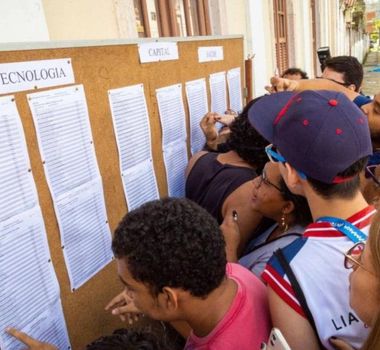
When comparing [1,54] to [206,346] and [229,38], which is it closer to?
[206,346]

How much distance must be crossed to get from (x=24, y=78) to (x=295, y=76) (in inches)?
130

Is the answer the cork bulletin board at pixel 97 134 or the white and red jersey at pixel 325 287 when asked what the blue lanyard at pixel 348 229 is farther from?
the cork bulletin board at pixel 97 134

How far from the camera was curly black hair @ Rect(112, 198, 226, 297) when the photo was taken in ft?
2.91

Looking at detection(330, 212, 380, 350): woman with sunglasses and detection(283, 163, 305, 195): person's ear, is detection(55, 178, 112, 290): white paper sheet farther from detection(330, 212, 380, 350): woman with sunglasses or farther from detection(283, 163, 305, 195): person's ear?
detection(330, 212, 380, 350): woman with sunglasses

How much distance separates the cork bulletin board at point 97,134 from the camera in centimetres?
99

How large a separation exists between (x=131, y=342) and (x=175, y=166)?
3.22 ft

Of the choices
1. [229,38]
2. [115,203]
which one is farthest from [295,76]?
[115,203]

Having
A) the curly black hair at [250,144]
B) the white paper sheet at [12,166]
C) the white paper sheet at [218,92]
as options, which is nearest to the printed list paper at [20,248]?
the white paper sheet at [12,166]

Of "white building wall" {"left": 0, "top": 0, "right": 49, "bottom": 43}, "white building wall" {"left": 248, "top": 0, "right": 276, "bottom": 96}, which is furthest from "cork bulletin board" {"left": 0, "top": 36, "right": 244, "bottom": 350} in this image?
"white building wall" {"left": 248, "top": 0, "right": 276, "bottom": 96}

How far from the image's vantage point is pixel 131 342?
86 centimetres

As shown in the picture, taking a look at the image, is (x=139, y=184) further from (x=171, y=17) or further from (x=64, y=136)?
(x=171, y=17)

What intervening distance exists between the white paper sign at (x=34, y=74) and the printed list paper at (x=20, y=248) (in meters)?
0.04

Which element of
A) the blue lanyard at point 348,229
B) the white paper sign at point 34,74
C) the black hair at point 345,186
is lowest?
the blue lanyard at point 348,229

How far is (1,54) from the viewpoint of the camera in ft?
2.90
